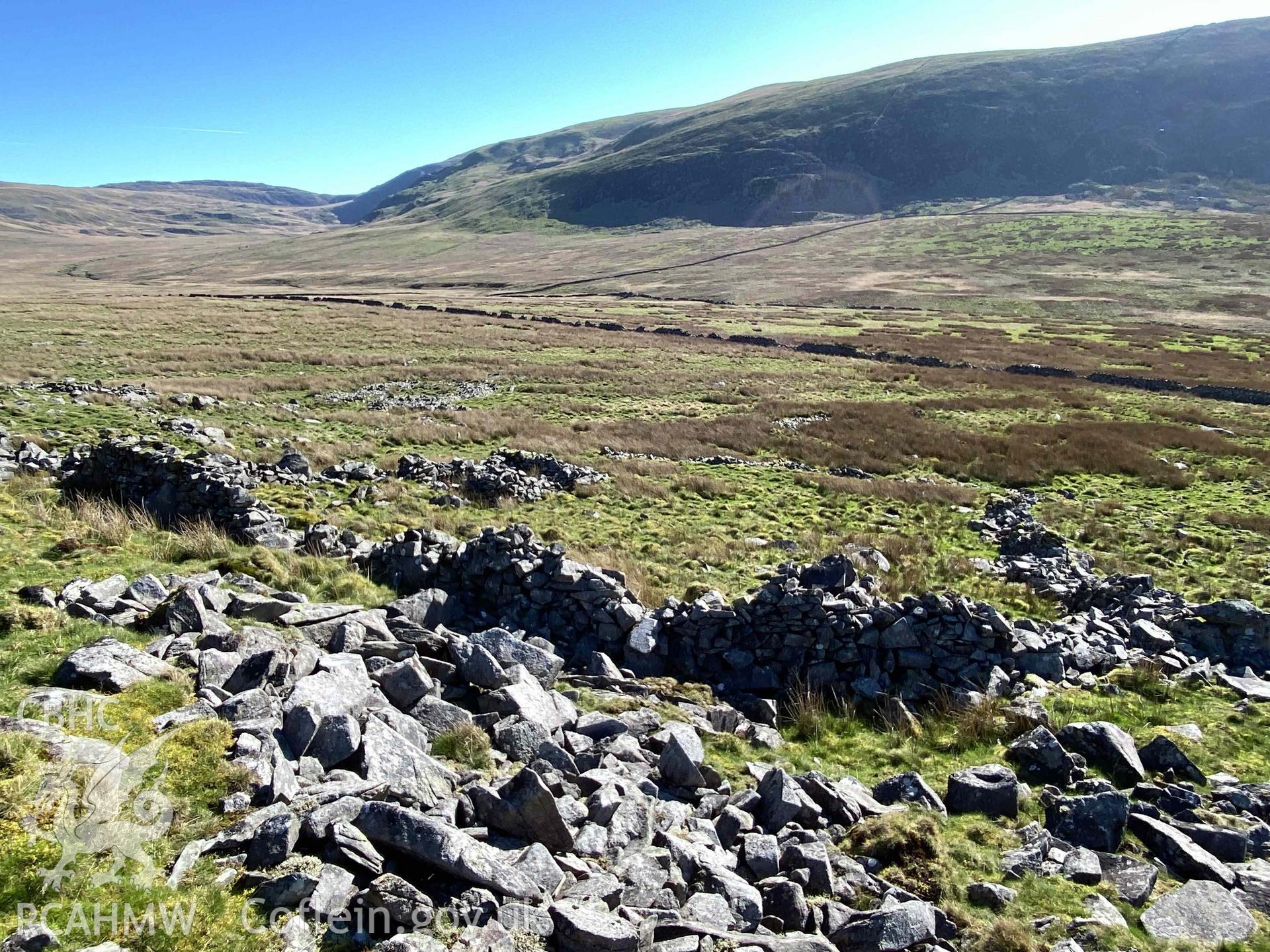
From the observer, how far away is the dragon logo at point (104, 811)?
485 centimetres

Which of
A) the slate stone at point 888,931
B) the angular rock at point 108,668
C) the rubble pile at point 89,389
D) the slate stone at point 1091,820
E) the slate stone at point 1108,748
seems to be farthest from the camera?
the rubble pile at point 89,389

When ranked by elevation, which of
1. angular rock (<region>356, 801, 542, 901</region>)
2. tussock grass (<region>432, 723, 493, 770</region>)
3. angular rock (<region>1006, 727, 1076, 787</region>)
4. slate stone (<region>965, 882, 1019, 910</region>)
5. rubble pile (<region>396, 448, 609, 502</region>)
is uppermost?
angular rock (<region>356, 801, 542, 901</region>)

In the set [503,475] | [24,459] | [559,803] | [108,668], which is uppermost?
[24,459]

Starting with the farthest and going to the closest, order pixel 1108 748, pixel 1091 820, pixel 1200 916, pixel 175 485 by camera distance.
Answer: pixel 175 485 → pixel 1108 748 → pixel 1091 820 → pixel 1200 916

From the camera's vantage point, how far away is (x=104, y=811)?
17.2 feet

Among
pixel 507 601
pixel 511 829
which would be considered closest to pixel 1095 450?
pixel 507 601

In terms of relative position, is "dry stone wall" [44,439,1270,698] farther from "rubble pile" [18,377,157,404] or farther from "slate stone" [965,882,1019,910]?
"rubble pile" [18,377,157,404]

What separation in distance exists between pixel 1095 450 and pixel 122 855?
32309 mm

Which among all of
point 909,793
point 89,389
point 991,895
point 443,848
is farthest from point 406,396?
point 991,895

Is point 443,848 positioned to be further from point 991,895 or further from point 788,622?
point 788,622

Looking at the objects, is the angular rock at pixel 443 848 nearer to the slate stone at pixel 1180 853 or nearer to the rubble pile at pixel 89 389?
the slate stone at pixel 1180 853

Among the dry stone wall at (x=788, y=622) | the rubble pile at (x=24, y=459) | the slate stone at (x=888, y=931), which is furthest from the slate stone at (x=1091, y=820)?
the rubble pile at (x=24, y=459)

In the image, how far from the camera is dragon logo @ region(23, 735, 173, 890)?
485 cm

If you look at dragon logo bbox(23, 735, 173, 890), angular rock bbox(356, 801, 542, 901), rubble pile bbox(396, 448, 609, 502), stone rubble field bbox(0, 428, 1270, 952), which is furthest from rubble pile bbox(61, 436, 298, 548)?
angular rock bbox(356, 801, 542, 901)
